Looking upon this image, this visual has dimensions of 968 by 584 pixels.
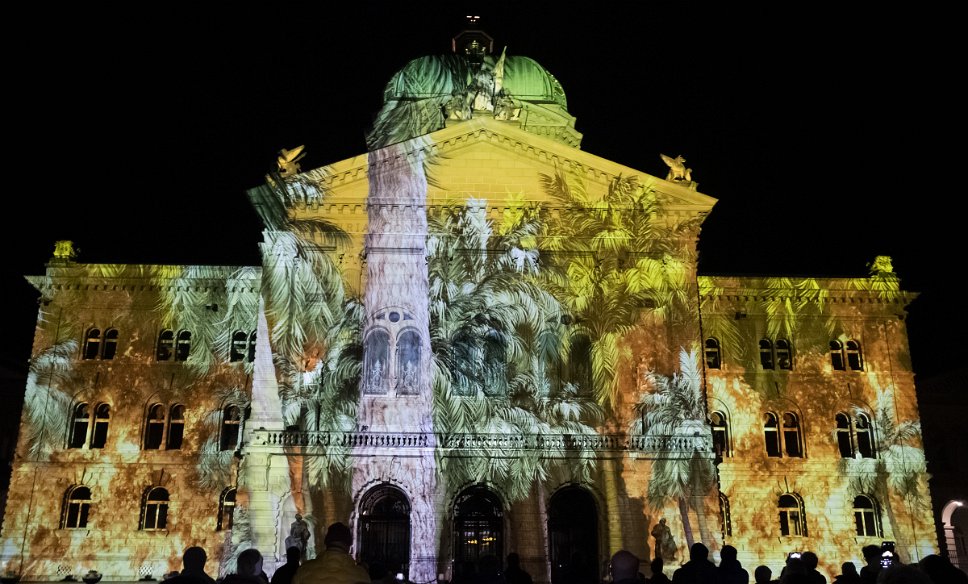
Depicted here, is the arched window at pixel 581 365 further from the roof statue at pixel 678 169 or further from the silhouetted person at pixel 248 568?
the silhouetted person at pixel 248 568

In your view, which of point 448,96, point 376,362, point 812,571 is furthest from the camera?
point 448,96

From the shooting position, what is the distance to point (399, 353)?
3066cm

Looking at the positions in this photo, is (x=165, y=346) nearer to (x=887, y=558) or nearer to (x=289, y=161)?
(x=289, y=161)

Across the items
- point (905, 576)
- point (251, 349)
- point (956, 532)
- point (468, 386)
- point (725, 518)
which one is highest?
point (251, 349)

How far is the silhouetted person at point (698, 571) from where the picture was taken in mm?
10844

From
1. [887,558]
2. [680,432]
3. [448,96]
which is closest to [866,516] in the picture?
[680,432]

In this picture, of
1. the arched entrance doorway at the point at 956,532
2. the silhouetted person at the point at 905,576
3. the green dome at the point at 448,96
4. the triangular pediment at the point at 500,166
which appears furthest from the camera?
the green dome at the point at 448,96

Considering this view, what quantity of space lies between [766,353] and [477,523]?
15.3 m

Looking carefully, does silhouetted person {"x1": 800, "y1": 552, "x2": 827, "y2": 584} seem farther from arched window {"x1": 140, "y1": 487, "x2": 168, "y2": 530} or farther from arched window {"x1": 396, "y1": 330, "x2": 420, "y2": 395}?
arched window {"x1": 140, "y1": 487, "x2": 168, "y2": 530}

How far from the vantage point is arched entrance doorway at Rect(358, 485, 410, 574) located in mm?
28859

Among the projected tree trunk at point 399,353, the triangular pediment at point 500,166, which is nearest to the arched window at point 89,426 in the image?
the projected tree trunk at point 399,353

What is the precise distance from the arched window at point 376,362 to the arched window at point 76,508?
44.7 feet

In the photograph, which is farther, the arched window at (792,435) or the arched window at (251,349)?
the arched window at (251,349)

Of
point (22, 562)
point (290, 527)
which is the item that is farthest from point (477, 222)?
point (22, 562)
